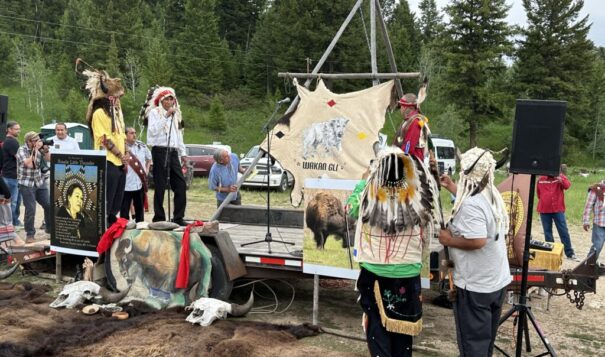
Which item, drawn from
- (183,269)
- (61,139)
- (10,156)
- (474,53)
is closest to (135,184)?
(61,139)

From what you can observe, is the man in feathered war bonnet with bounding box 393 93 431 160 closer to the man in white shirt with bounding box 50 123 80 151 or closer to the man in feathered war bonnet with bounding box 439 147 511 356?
the man in feathered war bonnet with bounding box 439 147 511 356

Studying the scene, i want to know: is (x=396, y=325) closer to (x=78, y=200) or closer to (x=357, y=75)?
(x=357, y=75)

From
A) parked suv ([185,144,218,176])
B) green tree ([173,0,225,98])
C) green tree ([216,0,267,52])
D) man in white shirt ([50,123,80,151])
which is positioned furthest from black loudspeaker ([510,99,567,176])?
green tree ([216,0,267,52])

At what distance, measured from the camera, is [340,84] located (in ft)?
119

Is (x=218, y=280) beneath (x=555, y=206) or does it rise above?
beneath

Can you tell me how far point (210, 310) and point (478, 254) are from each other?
2727mm

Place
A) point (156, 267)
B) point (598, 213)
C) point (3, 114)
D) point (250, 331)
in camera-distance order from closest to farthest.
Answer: point (250, 331)
point (156, 267)
point (3, 114)
point (598, 213)

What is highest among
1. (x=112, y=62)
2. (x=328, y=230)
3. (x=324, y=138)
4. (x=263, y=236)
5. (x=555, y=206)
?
(x=112, y=62)

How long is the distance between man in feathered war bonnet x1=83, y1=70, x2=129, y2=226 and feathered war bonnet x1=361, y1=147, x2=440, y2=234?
3906mm

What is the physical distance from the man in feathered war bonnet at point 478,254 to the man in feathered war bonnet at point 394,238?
222 mm

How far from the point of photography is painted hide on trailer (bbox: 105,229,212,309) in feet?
18.2

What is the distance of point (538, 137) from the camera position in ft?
14.5

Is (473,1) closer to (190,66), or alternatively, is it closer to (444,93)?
(444,93)

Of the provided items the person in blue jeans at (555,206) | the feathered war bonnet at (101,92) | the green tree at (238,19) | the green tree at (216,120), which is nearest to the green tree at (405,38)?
the green tree at (238,19)
